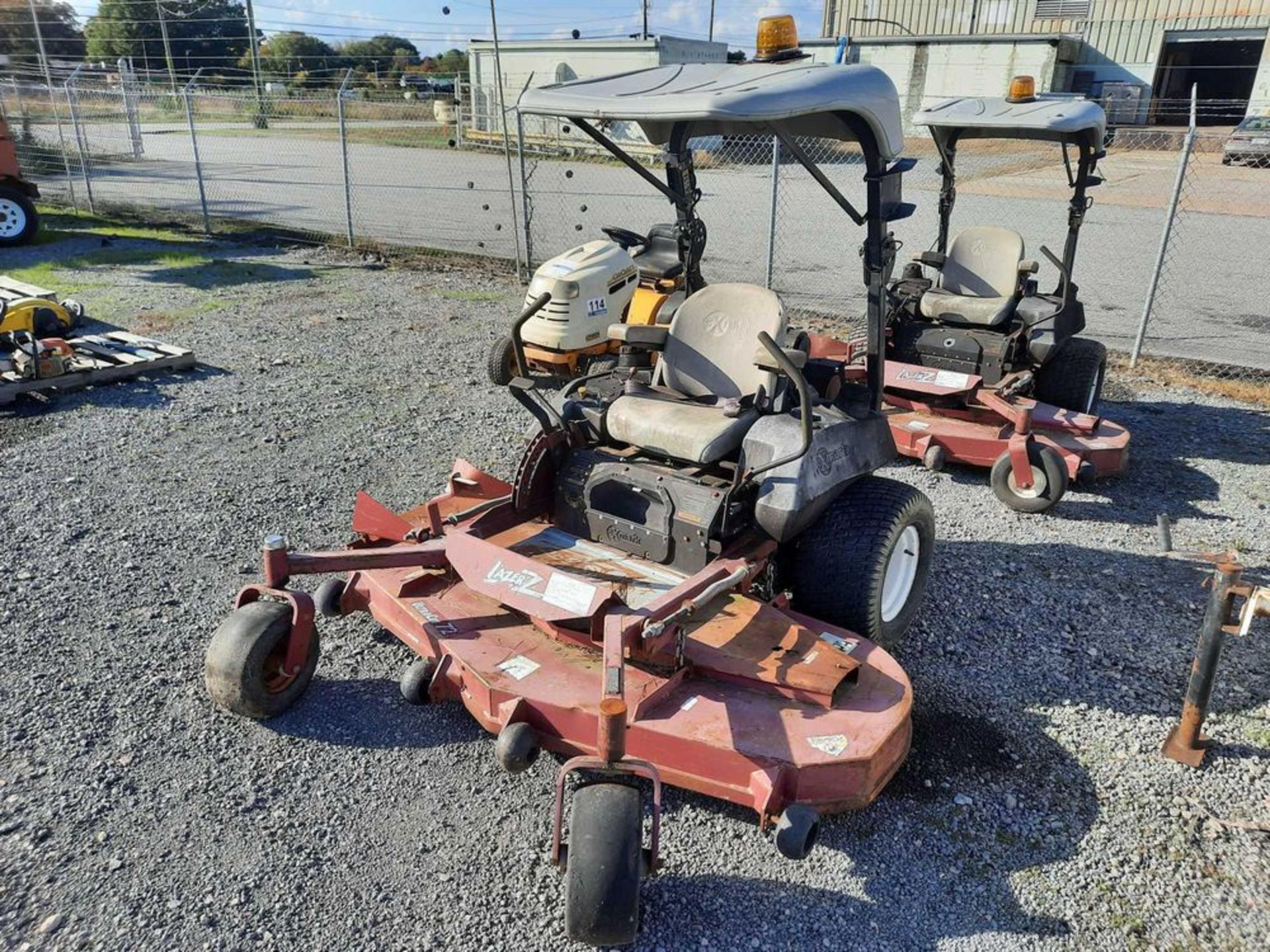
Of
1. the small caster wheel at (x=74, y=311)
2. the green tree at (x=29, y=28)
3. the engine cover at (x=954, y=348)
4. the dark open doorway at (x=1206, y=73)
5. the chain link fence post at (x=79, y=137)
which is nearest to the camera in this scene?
the engine cover at (x=954, y=348)

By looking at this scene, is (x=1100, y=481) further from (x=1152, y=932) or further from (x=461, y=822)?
(x=461, y=822)

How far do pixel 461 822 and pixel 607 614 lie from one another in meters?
0.81

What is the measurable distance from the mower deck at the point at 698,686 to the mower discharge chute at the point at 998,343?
8.68ft

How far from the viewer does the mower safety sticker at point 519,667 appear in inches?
128

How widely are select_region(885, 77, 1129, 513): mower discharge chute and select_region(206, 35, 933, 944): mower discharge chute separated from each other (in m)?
1.83

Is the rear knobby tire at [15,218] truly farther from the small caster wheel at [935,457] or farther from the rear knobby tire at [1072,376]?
the rear knobby tire at [1072,376]

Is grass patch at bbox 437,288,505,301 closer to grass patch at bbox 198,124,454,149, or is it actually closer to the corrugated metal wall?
grass patch at bbox 198,124,454,149

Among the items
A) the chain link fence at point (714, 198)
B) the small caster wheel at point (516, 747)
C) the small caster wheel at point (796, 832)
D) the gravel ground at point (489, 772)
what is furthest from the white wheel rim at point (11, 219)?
the small caster wheel at point (796, 832)

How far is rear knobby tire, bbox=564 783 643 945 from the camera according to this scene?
2.49 metres

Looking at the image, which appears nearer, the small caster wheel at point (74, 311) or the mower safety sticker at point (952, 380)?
the mower safety sticker at point (952, 380)

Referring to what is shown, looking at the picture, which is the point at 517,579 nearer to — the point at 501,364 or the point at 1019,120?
the point at 501,364

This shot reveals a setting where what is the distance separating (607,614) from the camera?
10.2 ft

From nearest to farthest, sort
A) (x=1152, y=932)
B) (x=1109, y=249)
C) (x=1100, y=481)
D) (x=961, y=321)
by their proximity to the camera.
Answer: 1. (x=1152, y=932)
2. (x=1100, y=481)
3. (x=961, y=321)
4. (x=1109, y=249)

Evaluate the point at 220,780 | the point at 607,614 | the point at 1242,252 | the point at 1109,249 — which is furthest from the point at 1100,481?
the point at 1242,252
